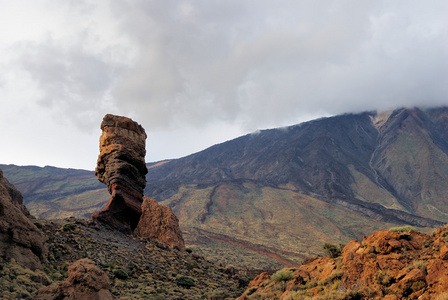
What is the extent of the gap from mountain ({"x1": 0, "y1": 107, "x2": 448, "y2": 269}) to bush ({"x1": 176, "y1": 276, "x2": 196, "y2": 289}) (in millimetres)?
28738

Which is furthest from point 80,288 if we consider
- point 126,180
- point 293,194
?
point 293,194

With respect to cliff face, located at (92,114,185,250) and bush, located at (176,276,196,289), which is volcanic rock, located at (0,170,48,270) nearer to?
bush, located at (176,276,196,289)

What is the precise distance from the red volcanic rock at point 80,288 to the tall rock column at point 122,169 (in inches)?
541

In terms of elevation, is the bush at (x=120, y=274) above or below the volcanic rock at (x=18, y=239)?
below

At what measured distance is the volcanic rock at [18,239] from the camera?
43.0 feet

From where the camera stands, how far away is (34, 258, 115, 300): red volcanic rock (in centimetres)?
1034

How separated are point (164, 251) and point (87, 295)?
1414 centimetres

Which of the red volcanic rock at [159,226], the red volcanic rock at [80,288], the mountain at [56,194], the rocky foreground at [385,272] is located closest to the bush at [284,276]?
the rocky foreground at [385,272]

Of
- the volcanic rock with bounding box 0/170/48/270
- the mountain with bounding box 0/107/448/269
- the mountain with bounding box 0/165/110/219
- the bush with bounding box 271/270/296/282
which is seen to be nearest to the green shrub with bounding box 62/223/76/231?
the volcanic rock with bounding box 0/170/48/270

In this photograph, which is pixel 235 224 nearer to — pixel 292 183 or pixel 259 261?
pixel 259 261

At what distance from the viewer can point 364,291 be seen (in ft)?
29.7

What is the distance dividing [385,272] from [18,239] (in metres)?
15.9

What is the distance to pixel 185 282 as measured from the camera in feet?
61.8

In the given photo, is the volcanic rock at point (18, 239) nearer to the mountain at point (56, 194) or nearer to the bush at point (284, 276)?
the bush at point (284, 276)
